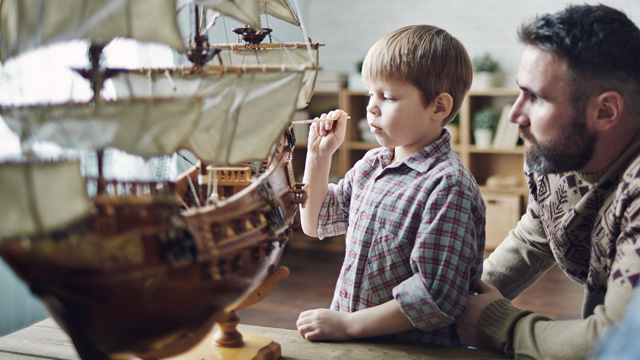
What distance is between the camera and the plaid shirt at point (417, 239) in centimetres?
115

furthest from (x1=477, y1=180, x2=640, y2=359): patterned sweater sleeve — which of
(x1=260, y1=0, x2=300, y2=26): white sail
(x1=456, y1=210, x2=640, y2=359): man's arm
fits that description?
(x1=260, y1=0, x2=300, y2=26): white sail

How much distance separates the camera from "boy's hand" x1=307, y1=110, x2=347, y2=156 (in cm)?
146

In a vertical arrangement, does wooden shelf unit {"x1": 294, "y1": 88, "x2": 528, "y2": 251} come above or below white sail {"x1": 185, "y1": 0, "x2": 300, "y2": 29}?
below

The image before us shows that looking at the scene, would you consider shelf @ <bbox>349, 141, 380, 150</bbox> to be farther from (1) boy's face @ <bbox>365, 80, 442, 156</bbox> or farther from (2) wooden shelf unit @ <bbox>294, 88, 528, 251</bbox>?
(1) boy's face @ <bbox>365, 80, 442, 156</bbox>

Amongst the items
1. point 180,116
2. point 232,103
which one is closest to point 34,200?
point 180,116

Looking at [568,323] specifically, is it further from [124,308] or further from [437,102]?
[124,308]

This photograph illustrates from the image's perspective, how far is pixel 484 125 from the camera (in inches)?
190

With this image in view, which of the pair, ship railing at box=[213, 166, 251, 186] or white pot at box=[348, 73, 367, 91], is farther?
white pot at box=[348, 73, 367, 91]

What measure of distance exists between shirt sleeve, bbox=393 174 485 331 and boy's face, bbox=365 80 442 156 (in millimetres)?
165

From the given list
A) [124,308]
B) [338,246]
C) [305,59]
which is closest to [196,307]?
[124,308]

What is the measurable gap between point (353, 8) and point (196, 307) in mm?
5031

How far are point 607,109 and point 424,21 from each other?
4356mm

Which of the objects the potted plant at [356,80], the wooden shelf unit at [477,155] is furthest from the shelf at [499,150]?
the potted plant at [356,80]

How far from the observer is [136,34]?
93cm
